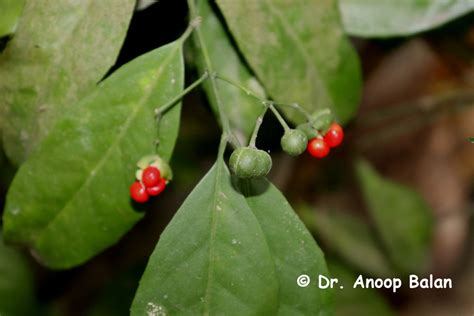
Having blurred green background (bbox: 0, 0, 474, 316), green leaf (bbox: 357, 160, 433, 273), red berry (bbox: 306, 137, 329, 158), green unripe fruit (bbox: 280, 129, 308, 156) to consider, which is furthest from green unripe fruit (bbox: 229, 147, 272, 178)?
green leaf (bbox: 357, 160, 433, 273)

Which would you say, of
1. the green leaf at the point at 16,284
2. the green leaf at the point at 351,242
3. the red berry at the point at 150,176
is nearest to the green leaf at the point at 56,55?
the red berry at the point at 150,176

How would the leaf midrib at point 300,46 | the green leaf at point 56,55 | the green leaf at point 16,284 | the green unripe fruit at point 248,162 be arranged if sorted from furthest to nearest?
1. the green leaf at point 16,284
2. the leaf midrib at point 300,46
3. the green leaf at point 56,55
4. the green unripe fruit at point 248,162

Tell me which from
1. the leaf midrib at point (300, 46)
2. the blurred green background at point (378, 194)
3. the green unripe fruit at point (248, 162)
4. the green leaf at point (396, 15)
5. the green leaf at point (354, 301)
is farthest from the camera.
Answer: the green leaf at point (354, 301)

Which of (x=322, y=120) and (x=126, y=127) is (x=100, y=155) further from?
(x=322, y=120)

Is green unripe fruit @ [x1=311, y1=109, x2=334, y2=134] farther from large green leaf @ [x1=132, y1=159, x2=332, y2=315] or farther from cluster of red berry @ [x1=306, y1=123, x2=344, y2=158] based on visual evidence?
large green leaf @ [x1=132, y1=159, x2=332, y2=315]

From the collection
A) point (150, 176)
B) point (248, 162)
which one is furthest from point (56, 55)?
point (248, 162)

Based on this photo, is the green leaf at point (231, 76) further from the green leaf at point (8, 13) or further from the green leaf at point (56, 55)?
the green leaf at point (8, 13)
